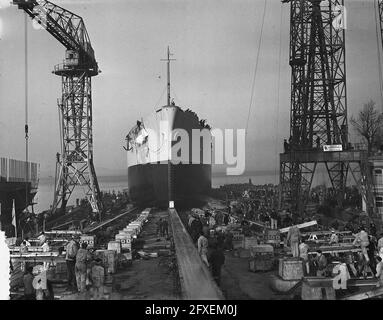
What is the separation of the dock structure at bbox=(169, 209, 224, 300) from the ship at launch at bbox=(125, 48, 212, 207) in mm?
19983

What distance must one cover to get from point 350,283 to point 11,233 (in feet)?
59.4

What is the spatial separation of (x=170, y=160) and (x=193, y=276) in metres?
24.7

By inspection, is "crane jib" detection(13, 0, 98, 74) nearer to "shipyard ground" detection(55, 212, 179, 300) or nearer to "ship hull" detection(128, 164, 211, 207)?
"ship hull" detection(128, 164, 211, 207)

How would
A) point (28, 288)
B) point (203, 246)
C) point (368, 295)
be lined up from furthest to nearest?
1. point (203, 246)
2. point (28, 288)
3. point (368, 295)

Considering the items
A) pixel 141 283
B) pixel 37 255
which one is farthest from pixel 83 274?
pixel 37 255

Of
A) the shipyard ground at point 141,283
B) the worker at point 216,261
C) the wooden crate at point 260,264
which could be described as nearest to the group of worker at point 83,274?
the shipyard ground at point 141,283

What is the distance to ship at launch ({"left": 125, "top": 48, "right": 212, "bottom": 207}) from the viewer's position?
3491 cm

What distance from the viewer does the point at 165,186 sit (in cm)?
3472

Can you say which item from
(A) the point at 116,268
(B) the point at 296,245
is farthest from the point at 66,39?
(B) the point at 296,245

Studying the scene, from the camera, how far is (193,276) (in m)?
9.92

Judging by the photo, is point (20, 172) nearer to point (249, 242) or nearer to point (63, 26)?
point (63, 26)

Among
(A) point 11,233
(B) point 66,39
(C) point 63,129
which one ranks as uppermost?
(B) point 66,39
